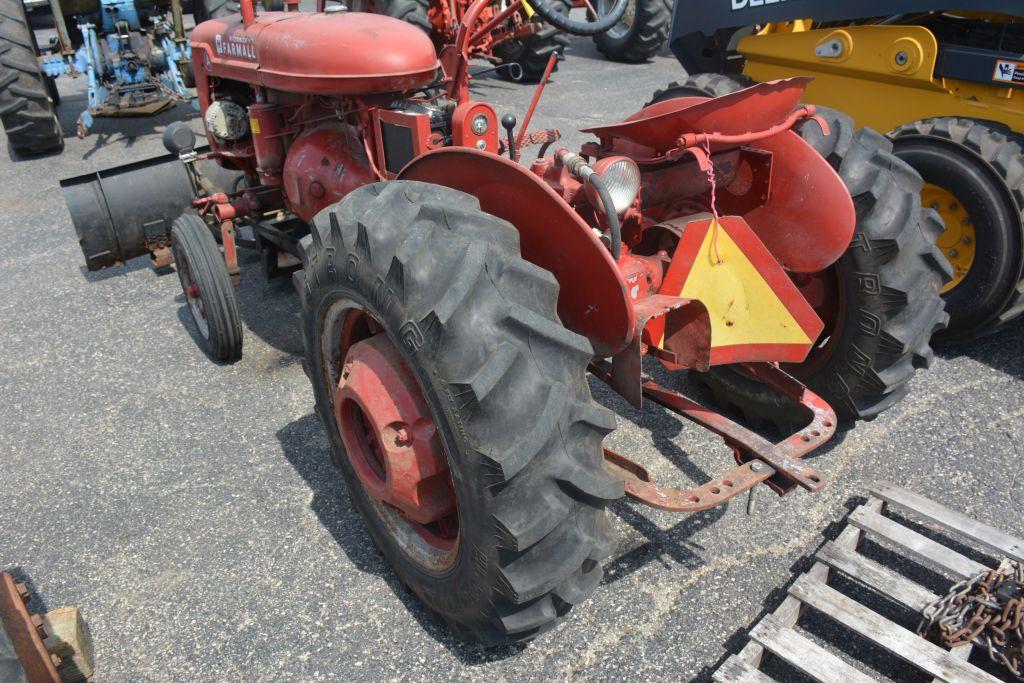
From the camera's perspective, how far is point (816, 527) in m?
2.51

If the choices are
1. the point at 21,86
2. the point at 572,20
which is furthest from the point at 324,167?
the point at 21,86

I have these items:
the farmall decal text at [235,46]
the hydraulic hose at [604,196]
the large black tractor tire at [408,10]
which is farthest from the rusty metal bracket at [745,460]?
the large black tractor tire at [408,10]

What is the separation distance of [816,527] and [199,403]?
8.32 ft

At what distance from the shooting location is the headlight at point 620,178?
2.06m

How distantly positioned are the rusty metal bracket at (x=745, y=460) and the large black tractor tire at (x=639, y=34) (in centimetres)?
827

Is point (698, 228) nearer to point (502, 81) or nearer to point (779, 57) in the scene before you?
point (779, 57)

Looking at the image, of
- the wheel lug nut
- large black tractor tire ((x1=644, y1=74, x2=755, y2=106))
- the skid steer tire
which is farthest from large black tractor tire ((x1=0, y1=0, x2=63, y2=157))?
the skid steer tire

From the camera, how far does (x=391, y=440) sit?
1.92 metres

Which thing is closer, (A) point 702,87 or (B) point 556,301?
(B) point 556,301

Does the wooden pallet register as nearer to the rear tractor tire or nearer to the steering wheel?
the rear tractor tire

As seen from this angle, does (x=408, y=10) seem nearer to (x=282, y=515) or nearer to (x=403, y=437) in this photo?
(x=282, y=515)

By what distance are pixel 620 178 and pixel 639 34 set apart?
8.64 meters

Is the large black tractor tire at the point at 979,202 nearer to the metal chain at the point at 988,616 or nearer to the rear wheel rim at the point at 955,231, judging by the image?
the rear wheel rim at the point at 955,231

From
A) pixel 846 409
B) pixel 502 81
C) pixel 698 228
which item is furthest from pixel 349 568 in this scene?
pixel 502 81
